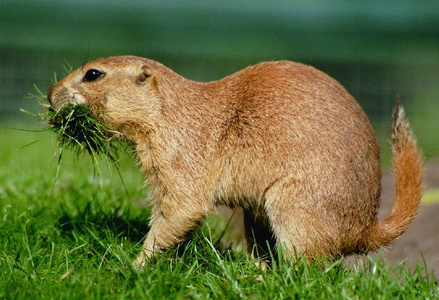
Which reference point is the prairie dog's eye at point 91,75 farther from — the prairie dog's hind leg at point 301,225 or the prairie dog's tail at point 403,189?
the prairie dog's tail at point 403,189

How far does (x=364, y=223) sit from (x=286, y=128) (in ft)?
2.37

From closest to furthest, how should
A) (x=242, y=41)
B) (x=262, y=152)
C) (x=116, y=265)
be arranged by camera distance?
(x=116, y=265), (x=262, y=152), (x=242, y=41)

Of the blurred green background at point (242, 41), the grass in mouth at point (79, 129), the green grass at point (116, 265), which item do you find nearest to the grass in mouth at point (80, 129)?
the grass in mouth at point (79, 129)

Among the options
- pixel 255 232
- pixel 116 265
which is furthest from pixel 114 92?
pixel 255 232

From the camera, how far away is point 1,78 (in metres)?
9.30

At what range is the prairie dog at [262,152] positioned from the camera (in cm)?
366

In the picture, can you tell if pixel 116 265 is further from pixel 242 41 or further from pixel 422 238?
pixel 242 41

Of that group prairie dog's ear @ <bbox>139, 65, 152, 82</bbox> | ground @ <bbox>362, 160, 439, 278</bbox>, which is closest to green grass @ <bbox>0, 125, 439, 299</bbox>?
prairie dog's ear @ <bbox>139, 65, 152, 82</bbox>

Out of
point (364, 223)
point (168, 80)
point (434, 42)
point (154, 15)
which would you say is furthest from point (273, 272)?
point (434, 42)

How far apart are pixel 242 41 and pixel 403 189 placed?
5787mm

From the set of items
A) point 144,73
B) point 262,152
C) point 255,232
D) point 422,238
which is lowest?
point 422,238

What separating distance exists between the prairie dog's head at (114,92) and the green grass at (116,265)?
13.0 inches

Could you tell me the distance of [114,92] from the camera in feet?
12.9

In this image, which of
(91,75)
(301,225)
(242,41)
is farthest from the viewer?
(242,41)
